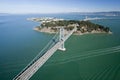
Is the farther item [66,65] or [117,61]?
[117,61]

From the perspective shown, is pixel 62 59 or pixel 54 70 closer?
pixel 54 70

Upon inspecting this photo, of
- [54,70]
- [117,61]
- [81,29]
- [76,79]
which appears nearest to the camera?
[76,79]

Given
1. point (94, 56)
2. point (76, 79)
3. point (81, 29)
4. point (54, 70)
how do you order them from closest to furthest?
point (76, 79) < point (54, 70) < point (94, 56) < point (81, 29)

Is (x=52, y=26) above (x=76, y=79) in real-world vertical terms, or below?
above

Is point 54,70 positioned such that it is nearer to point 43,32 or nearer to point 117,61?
point 117,61

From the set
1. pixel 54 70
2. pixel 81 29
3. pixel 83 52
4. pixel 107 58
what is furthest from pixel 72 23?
pixel 54 70

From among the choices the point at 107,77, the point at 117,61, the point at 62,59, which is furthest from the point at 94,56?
the point at 107,77

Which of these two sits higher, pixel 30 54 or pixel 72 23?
pixel 72 23

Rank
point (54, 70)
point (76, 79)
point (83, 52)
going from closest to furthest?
1. point (76, 79)
2. point (54, 70)
3. point (83, 52)

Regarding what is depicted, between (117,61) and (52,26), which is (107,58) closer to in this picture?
(117,61)
